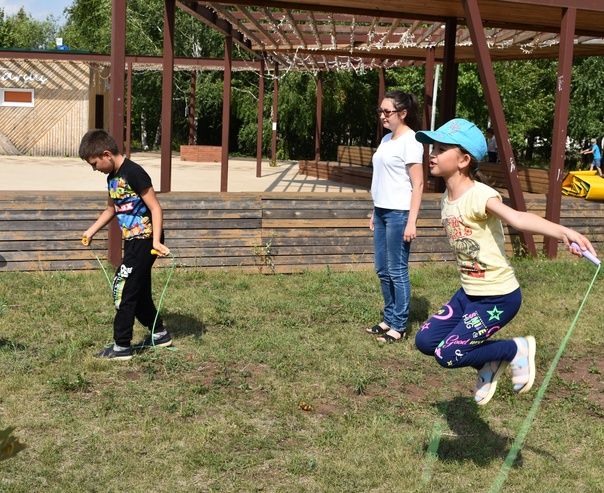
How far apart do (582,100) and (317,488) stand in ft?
98.2

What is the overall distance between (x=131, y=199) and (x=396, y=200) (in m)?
1.90

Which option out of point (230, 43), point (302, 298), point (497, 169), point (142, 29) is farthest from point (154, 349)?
point (142, 29)

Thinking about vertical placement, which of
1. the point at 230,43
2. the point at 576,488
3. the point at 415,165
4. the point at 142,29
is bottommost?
the point at 576,488

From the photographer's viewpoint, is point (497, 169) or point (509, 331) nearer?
point (509, 331)

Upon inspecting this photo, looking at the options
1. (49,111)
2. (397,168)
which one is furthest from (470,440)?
(49,111)

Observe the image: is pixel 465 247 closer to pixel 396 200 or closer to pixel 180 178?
pixel 396 200

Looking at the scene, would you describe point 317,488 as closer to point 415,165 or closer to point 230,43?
point 415,165

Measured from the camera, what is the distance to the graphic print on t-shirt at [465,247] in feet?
12.7

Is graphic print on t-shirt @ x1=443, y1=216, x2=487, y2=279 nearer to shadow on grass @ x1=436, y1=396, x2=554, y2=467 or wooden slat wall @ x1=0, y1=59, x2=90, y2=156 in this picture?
shadow on grass @ x1=436, y1=396, x2=554, y2=467

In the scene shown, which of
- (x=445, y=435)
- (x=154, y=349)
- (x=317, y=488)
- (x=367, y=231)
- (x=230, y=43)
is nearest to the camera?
(x=317, y=488)

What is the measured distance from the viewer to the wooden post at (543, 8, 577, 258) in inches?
371

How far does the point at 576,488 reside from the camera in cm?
362

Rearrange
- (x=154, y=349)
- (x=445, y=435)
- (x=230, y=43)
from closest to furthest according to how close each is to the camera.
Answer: (x=445, y=435) < (x=154, y=349) < (x=230, y=43)

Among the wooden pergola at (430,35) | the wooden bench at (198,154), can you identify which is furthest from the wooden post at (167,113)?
the wooden bench at (198,154)
